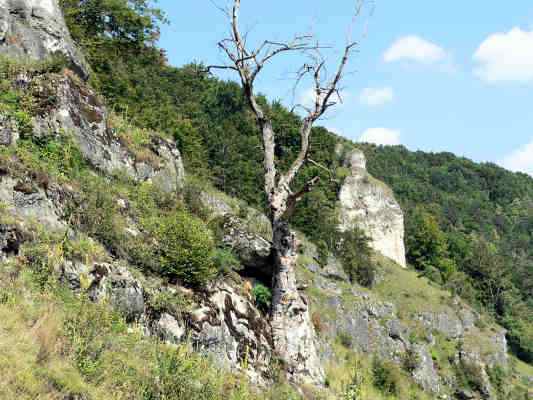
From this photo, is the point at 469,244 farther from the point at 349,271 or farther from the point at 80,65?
the point at 80,65

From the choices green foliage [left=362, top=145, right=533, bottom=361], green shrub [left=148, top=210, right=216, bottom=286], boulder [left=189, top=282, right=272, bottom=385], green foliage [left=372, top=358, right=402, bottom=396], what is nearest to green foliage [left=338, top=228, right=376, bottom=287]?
green foliage [left=362, top=145, right=533, bottom=361]

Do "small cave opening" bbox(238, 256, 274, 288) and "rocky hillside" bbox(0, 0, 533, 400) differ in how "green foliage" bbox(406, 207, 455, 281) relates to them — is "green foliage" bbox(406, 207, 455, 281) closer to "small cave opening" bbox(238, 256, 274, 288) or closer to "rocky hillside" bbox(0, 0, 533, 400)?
"rocky hillside" bbox(0, 0, 533, 400)

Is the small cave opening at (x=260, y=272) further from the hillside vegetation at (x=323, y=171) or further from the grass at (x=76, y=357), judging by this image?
the grass at (x=76, y=357)

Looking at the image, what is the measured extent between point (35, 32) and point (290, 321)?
10710 millimetres

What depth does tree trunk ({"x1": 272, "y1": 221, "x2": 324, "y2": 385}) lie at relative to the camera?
28.6ft

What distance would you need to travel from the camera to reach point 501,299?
7950 centimetres

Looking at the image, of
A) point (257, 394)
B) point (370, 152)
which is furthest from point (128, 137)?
point (370, 152)

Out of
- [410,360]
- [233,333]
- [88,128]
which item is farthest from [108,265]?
[410,360]

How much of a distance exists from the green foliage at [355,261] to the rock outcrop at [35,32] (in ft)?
115

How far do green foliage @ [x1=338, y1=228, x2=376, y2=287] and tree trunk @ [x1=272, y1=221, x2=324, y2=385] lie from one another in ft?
117

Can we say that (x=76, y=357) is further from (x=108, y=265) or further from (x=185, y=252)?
(x=185, y=252)

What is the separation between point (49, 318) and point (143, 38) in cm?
2454

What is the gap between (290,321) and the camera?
29.1 feet

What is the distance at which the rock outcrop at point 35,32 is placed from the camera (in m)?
12.0
